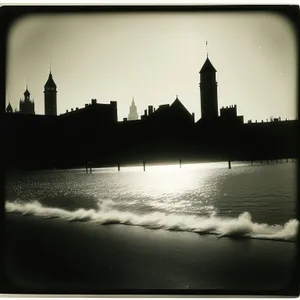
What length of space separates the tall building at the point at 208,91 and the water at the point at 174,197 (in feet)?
1.49

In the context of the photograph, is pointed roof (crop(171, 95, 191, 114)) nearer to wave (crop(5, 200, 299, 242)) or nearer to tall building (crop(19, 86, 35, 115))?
wave (crop(5, 200, 299, 242))

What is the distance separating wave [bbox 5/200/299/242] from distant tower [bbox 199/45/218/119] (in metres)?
0.86

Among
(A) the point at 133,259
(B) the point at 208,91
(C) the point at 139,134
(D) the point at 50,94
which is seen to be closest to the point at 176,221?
(A) the point at 133,259

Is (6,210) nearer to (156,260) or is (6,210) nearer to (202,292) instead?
(156,260)

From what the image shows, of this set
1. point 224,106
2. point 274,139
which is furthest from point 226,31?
point 274,139

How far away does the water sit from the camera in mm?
2176

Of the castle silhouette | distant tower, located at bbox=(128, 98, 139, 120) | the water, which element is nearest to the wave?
the water

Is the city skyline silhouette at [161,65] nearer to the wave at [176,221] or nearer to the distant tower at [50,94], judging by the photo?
the distant tower at [50,94]

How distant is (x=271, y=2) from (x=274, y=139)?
1105 millimetres

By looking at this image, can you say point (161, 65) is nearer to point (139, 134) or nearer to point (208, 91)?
point (208, 91)

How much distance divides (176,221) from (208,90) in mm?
1100

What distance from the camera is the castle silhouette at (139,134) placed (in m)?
2.29

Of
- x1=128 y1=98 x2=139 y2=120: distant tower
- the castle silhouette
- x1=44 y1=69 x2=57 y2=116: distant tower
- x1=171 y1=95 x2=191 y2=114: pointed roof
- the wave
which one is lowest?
the wave

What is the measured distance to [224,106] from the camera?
2299mm
